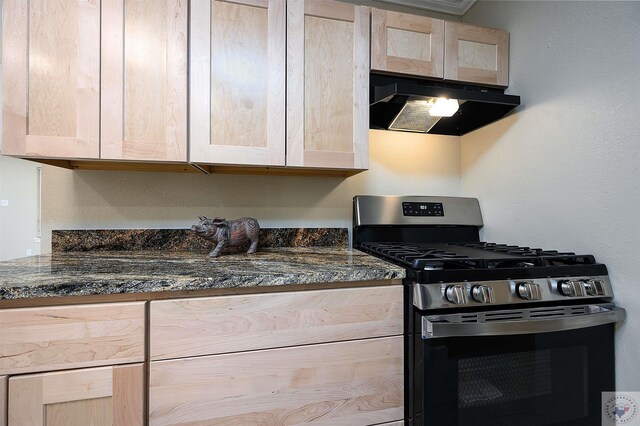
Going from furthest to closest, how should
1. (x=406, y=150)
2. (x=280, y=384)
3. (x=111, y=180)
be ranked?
1. (x=406, y=150)
2. (x=111, y=180)
3. (x=280, y=384)

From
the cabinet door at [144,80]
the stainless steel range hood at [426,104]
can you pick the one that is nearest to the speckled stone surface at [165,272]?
the cabinet door at [144,80]

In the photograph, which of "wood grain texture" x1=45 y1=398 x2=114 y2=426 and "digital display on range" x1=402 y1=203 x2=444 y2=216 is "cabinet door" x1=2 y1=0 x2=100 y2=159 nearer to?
"wood grain texture" x1=45 y1=398 x2=114 y2=426

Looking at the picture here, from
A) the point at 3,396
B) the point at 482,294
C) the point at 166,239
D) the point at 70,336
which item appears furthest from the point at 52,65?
the point at 482,294

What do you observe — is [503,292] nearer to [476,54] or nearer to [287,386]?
[287,386]

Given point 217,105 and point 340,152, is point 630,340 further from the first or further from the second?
point 217,105

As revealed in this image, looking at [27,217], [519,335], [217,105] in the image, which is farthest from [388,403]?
[27,217]

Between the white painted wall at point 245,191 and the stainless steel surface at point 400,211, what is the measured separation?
11 centimetres

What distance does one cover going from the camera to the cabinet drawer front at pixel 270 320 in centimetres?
85

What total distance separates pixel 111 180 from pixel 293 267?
3.40ft

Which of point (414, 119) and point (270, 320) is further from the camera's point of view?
point (414, 119)

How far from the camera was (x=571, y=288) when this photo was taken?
96 centimetres

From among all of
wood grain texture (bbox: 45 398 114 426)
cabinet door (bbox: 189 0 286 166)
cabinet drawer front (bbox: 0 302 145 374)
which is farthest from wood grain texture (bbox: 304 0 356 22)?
wood grain texture (bbox: 45 398 114 426)

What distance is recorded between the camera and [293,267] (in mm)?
1016

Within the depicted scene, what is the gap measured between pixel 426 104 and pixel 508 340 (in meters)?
1.04
